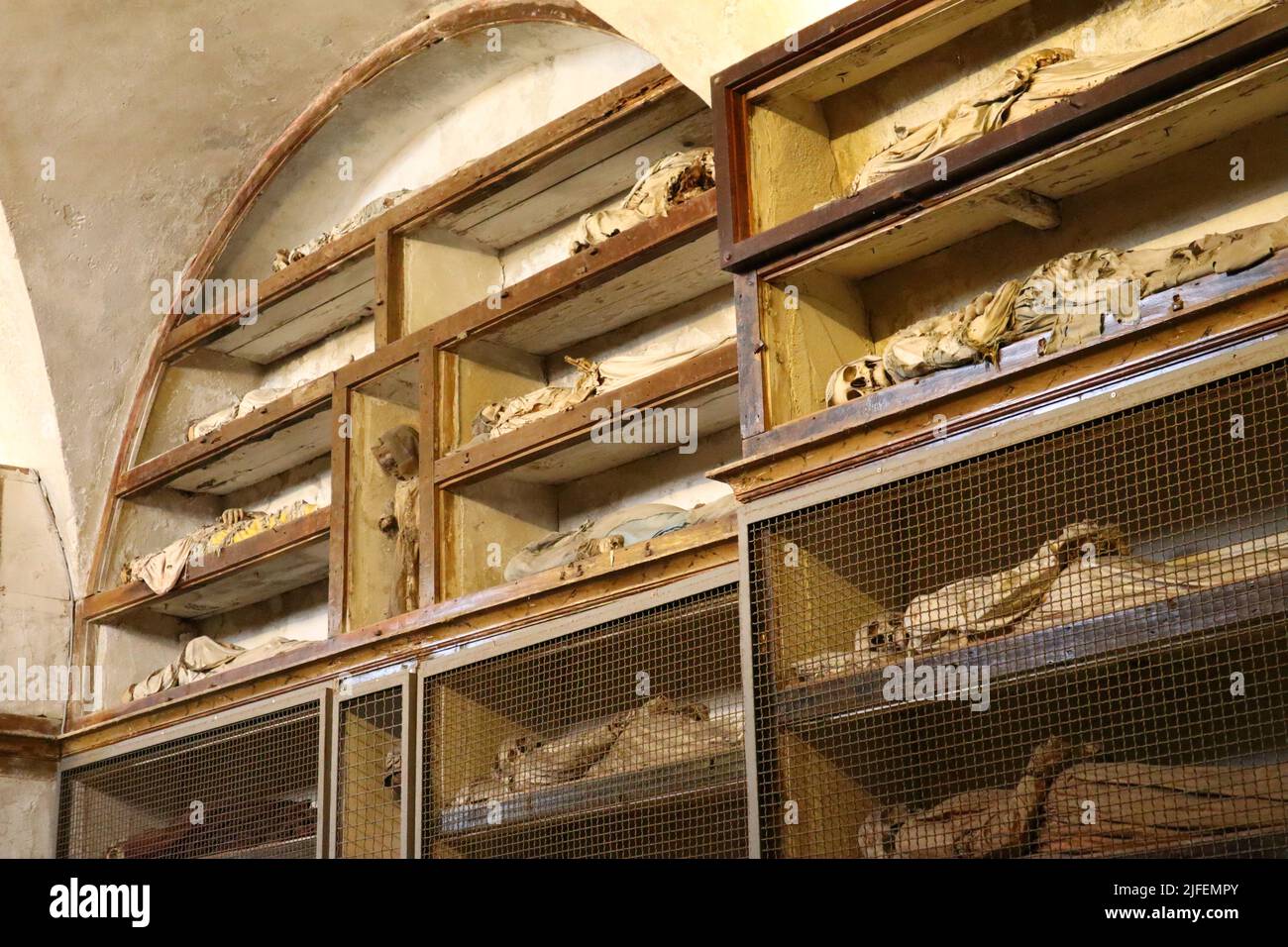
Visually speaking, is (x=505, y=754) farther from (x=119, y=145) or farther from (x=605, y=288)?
(x=119, y=145)

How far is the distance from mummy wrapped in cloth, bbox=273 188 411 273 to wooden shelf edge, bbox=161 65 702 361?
2.3 inches

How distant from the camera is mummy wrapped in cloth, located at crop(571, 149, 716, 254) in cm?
552

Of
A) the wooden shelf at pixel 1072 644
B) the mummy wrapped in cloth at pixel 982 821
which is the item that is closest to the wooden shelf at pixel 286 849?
the wooden shelf at pixel 1072 644

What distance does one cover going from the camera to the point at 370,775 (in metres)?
5.73

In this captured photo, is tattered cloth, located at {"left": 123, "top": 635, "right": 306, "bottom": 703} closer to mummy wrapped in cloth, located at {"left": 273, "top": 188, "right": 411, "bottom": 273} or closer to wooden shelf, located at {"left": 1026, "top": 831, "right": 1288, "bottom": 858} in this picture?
mummy wrapped in cloth, located at {"left": 273, "top": 188, "right": 411, "bottom": 273}

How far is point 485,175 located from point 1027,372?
9.45 feet

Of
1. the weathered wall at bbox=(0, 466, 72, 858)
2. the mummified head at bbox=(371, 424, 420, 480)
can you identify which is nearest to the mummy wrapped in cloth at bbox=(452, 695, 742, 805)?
the mummified head at bbox=(371, 424, 420, 480)

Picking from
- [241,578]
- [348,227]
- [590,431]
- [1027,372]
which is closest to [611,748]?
[590,431]

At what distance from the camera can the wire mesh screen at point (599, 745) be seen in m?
4.74

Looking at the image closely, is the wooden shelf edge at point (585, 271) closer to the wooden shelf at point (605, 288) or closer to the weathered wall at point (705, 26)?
the wooden shelf at point (605, 288)

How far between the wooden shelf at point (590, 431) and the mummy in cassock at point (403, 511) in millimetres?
357
